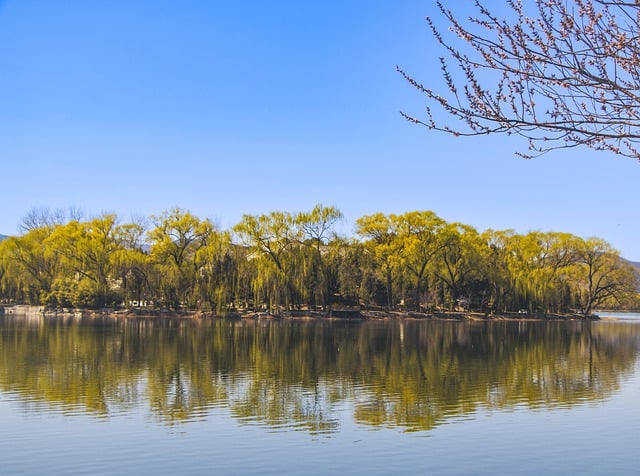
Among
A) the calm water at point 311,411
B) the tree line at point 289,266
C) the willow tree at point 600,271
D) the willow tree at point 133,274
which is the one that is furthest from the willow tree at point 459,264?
the calm water at point 311,411

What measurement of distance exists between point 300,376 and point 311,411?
4892mm

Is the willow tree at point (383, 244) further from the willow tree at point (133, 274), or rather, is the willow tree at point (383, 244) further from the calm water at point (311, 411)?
the calm water at point (311, 411)

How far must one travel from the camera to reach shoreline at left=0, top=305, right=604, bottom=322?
165 feet

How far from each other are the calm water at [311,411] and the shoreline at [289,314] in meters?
25.0

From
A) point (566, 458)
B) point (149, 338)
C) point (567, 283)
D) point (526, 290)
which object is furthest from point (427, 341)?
point (567, 283)

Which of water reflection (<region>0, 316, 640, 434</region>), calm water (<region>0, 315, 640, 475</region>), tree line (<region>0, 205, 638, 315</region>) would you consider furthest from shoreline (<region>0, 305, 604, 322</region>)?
calm water (<region>0, 315, 640, 475</region>)

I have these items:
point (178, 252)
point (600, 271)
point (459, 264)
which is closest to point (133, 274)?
point (178, 252)

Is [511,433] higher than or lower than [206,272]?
lower

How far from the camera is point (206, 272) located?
50.1 metres

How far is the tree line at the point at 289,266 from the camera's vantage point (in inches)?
2010

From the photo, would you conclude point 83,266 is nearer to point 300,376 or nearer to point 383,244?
point 383,244

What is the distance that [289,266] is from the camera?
5094cm

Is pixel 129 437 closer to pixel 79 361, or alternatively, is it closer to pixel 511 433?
pixel 511 433

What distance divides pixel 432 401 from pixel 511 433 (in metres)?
3.17
